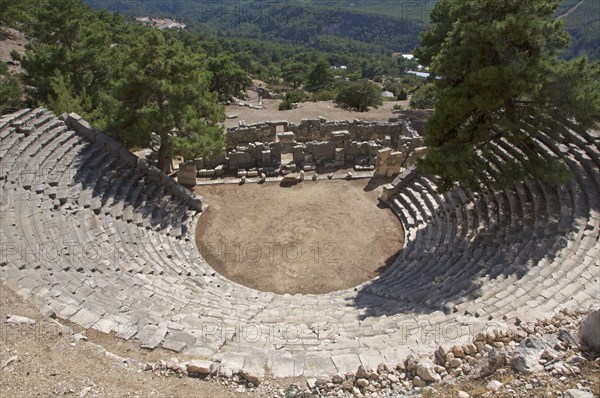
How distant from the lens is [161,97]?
63.1ft

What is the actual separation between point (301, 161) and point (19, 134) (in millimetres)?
13669

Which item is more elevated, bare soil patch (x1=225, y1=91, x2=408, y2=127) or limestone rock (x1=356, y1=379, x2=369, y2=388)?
limestone rock (x1=356, y1=379, x2=369, y2=388)

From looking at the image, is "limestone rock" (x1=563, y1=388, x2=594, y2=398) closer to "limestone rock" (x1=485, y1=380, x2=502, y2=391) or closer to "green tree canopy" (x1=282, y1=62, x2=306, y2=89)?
"limestone rock" (x1=485, y1=380, x2=502, y2=391)

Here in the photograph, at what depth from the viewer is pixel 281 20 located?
602 feet

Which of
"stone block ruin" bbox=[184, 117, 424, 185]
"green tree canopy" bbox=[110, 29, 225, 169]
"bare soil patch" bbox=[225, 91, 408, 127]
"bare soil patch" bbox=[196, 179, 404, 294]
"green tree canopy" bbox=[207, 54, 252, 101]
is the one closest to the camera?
"bare soil patch" bbox=[196, 179, 404, 294]

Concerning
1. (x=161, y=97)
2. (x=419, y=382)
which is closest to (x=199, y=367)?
(x=419, y=382)

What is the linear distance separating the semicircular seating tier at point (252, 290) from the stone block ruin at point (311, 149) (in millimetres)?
3740

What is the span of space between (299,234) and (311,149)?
7.56m

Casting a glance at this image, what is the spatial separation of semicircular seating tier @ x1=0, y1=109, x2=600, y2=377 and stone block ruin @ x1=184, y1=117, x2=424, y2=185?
3.74 metres

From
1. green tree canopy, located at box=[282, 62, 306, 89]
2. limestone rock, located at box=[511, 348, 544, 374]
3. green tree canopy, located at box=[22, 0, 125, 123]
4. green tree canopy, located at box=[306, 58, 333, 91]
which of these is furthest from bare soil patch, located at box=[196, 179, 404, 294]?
green tree canopy, located at box=[282, 62, 306, 89]

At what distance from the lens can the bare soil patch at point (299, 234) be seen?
16.6m

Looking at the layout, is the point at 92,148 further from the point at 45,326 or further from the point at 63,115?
the point at 45,326

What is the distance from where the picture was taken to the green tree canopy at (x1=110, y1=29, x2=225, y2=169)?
18312 millimetres

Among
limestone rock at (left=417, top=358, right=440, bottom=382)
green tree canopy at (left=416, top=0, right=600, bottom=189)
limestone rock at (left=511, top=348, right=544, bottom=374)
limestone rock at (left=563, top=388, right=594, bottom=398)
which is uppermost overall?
green tree canopy at (left=416, top=0, right=600, bottom=189)
